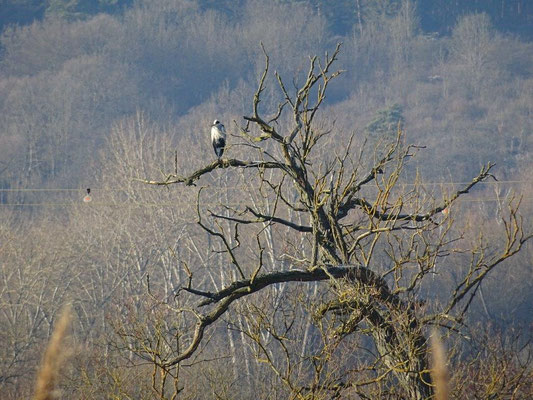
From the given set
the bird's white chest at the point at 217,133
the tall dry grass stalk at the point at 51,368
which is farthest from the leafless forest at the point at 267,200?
the bird's white chest at the point at 217,133

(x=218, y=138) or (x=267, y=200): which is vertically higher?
(x=267, y=200)

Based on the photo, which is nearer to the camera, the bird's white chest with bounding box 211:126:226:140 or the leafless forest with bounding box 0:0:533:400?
the leafless forest with bounding box 0:0:533:400

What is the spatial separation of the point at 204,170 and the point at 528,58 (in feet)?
377

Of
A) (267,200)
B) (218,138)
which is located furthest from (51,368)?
(267,200)

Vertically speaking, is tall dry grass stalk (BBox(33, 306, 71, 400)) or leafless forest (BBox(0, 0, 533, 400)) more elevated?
leafless forest (BBox(0, 0, 533, 400))

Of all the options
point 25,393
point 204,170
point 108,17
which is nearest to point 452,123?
point 108,17

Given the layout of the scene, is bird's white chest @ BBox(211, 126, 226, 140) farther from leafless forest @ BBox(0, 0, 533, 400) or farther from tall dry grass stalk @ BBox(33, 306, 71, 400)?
tall dry grass stalk @ BBox(33, 306, 71, 400)

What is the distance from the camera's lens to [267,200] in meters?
39.8

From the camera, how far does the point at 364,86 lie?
374ft

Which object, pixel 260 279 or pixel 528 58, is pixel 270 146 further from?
pixel 528 58

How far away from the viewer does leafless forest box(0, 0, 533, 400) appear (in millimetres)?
11188

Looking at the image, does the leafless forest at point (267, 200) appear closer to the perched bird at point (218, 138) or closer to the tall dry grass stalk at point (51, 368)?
the tall dry grass stalk at point (51, 368)

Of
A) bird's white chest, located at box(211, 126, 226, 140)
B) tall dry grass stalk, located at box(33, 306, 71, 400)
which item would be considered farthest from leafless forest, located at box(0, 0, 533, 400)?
bird's white chest, located at box(211, 126, 226, 140)

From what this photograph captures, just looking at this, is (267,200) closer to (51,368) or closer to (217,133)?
(217,133)
